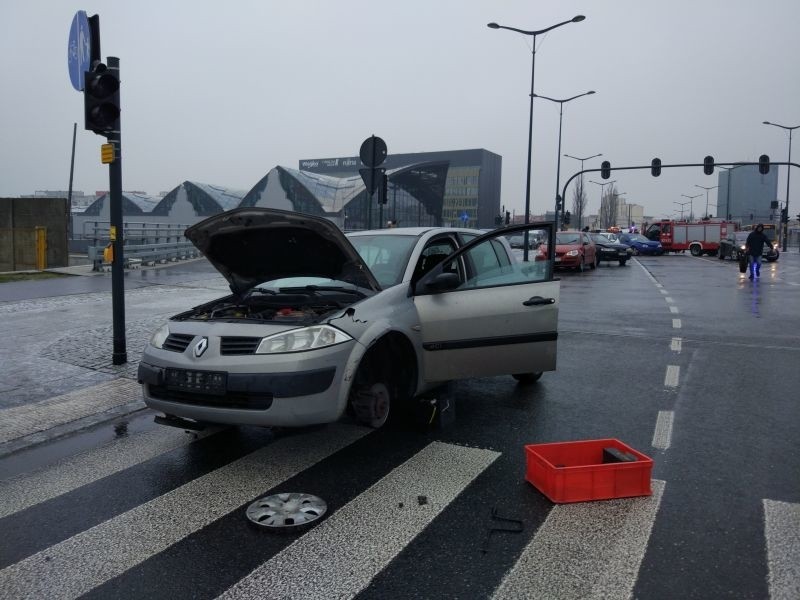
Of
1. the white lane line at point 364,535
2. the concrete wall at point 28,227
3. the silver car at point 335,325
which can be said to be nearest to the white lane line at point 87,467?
the silver car at point 335,325

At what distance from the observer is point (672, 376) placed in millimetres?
7457

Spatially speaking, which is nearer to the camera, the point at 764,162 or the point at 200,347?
the point at 200,347

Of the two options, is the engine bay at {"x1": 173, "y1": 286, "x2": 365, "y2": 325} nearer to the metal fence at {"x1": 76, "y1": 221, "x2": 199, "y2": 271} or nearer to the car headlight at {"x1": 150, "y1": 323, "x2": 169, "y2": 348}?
the car headlight at {"x1": 150, "y1": 323, "x2": 169, "y2": 348}

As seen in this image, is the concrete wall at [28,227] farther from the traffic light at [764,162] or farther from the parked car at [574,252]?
the traffic light at [764,162]

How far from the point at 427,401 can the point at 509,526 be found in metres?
1.81

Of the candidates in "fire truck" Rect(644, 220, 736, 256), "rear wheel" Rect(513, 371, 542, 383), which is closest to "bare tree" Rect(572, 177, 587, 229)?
"fire truck" Rect(644, 220, 736, 256)

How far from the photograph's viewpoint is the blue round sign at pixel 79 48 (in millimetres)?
7250

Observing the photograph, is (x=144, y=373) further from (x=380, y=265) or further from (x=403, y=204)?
(x=403, y=204)

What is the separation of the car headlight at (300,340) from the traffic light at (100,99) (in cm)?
413

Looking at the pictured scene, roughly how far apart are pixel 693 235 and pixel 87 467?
5108cm

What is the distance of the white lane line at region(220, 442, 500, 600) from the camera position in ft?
9.94

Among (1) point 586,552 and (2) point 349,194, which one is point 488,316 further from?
(2) point 349,194

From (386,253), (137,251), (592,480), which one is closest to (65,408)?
(386,253)

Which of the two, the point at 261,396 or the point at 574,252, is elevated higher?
the point at 574,252
